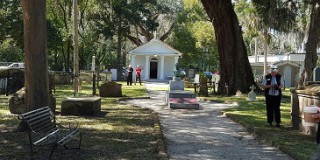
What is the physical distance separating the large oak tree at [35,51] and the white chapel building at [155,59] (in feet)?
129

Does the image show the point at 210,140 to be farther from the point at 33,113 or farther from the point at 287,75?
the point at 287,75

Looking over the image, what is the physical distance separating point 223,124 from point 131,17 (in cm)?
3747

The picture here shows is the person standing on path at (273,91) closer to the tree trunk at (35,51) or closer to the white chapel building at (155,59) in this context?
the tree trunk at (35,51)

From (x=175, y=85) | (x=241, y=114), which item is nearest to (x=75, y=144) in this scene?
(x=241, y=114)

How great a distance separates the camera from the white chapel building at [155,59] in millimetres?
49625

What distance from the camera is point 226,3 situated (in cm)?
2447

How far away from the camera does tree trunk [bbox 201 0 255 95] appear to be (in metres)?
24.7

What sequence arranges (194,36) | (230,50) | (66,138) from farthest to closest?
1. (194,36)
2. (230,50)
3. (66,138)

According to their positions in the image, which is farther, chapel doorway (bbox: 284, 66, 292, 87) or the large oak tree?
chapel doorway (bbox: 284, 66, 292, 87)

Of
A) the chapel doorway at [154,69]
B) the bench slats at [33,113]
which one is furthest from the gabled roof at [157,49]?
the bench slats at [33,113]

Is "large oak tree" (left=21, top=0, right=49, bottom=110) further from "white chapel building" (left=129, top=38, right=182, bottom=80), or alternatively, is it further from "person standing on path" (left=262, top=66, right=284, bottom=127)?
"white chapel building" (left=129, top=38, right=182, bottom=80)

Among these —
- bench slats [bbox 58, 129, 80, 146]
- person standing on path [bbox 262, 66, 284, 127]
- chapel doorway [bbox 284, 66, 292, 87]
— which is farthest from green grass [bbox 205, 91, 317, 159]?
chapel doorway [bbox 284, 66, 292, 87]

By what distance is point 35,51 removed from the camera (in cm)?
952

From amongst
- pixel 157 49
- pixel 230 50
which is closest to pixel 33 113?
pixel 230 50
